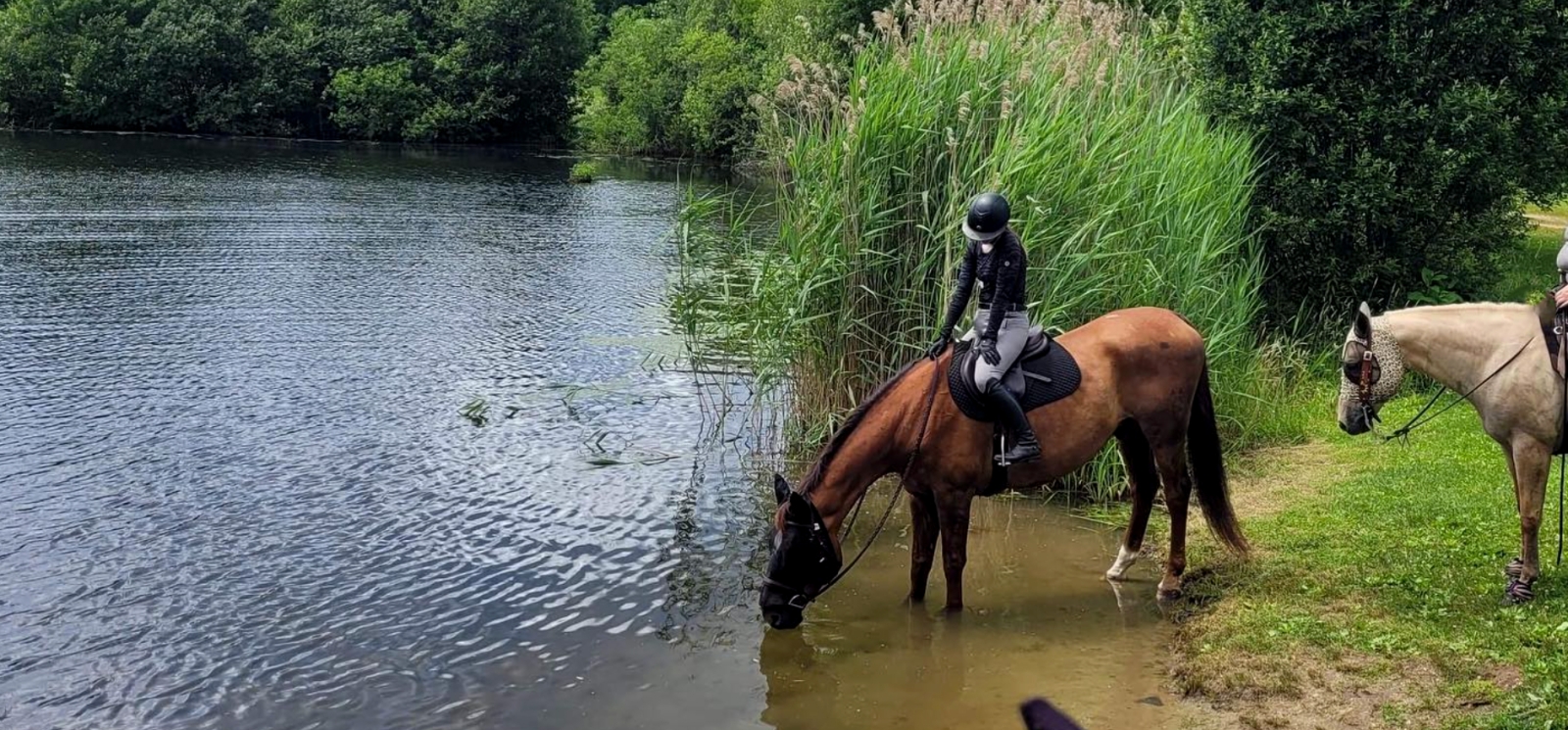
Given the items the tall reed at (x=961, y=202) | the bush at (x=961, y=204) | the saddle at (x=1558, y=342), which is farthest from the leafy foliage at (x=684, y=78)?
the saddle at (x=1558, y=342)

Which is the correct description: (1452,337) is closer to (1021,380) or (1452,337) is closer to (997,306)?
(1021,380)

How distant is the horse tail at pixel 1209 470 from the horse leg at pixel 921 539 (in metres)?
1.89

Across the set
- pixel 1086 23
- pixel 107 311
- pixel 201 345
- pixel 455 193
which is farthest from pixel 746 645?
pixel 455 193

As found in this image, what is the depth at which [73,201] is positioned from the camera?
104 ft

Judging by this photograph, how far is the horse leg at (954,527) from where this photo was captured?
7.68 m

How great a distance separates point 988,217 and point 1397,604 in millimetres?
3323

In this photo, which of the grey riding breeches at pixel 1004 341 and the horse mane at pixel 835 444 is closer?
the grey riding breeches at pixel 1004 341

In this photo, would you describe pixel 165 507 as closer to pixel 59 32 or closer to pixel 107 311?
pixel 107 311

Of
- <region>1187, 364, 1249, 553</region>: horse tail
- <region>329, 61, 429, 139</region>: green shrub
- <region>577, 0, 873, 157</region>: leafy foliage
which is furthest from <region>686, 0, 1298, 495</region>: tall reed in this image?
<region>329, 61, 429, 139</region>: green shrub

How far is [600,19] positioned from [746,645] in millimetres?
90409

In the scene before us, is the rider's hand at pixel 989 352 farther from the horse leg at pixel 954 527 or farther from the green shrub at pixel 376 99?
the green shrub at pixel 376 99

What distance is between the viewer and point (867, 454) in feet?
24.9

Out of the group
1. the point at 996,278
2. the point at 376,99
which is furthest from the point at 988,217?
the point at 376,99

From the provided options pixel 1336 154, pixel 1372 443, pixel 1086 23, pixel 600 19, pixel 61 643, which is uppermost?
pixel 600 19
